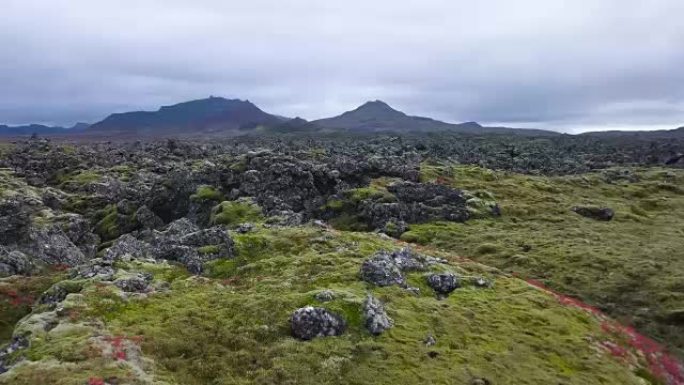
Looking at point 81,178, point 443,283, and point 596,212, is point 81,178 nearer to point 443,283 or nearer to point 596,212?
point 596,212

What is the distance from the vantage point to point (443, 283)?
2103 inches

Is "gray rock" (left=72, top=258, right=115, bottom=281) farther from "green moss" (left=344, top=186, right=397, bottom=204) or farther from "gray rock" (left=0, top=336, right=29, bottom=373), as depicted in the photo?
"green moss" (left=344, top=186, right=397, bottom=204)

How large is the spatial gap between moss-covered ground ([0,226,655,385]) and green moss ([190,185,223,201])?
53.1m

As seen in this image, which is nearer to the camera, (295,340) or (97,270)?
(295,340)

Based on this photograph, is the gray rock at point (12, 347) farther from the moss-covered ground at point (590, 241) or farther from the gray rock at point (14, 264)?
the moss-covered ground at point (590, 241)

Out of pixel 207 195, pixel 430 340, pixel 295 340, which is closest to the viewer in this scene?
pixel 295 340

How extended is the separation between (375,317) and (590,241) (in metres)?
57.2

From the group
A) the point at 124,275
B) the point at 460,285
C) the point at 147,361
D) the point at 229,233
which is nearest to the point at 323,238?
the point at 229,233

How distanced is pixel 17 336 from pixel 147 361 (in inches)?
395

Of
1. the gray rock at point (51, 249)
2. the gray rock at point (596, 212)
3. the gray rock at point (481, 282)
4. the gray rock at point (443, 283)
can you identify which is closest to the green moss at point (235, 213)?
the gray rock at point (51, 249)

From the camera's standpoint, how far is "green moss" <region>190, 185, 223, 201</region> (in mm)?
108700

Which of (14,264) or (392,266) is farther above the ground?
(392,266)

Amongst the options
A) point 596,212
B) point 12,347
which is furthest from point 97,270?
point 596,212

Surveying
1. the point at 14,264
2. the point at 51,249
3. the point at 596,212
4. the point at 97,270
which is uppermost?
the point at 97,270
